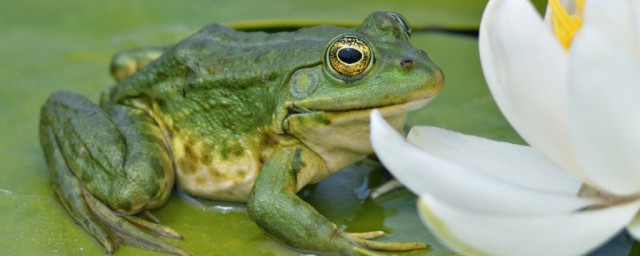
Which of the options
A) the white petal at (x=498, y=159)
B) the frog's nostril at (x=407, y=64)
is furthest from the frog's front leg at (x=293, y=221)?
the frog's nostril at (x=407, y=64)

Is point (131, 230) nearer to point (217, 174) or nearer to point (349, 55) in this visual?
point (217, 174)

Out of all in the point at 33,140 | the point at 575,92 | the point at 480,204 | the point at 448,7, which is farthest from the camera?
the point at 448,7

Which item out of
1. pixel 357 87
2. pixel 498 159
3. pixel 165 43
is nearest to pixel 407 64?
pixel 357 87

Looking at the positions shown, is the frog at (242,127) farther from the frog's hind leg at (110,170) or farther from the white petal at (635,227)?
the white petal at (635,227)

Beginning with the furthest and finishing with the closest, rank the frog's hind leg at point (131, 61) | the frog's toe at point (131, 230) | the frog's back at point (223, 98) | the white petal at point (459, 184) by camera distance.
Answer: the frog's hind leg at point (131, 61) < the frog's back at point (223, 98) < the frog's toe at point (131, 230) < the white petal at point (459, 184)

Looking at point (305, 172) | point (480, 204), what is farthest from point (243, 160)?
point (480, 204)

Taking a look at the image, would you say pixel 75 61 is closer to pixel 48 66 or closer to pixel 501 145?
pixel 48 66
